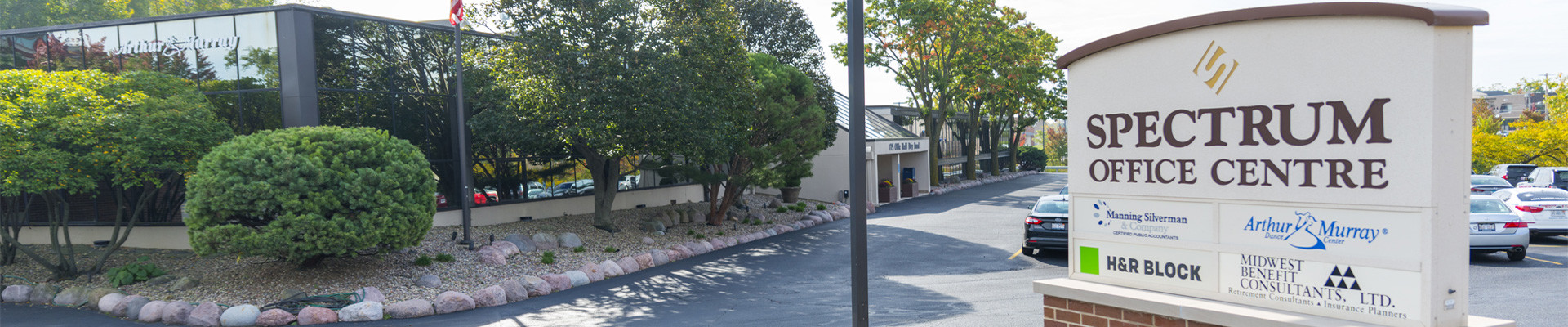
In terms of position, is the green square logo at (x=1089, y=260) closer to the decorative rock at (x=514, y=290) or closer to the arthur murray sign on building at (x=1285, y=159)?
the arthur murray sign on building at (x=1285, y=159)

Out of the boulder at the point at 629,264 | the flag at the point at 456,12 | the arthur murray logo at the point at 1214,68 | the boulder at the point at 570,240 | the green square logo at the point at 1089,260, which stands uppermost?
the flag at the point at 456,12

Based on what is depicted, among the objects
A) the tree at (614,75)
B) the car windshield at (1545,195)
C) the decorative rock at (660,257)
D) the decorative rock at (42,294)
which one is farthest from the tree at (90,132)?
the car windshield at (1545,195)

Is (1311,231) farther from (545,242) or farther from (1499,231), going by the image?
(545,242)

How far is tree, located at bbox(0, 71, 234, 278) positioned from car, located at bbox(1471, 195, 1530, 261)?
20.4 meters

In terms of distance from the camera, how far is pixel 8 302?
41.4ft

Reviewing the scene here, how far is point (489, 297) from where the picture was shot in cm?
1171

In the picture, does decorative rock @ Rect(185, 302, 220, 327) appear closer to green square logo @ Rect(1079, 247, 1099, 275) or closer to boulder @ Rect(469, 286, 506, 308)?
boulder @ Rect(469, 286, 506, 308)

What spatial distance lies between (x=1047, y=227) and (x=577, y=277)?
8.04 metres

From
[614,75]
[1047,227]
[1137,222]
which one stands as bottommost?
[1047,227]

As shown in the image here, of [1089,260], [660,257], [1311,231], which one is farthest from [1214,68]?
[660,257]

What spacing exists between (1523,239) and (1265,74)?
12601mm

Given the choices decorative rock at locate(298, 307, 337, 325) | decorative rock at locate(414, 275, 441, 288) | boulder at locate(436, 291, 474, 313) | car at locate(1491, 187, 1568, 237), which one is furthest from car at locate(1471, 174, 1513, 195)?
decorative rock at locate(298, 307, 337, 325)

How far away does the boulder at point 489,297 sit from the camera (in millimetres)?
11586

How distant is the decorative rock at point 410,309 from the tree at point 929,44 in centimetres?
2561
